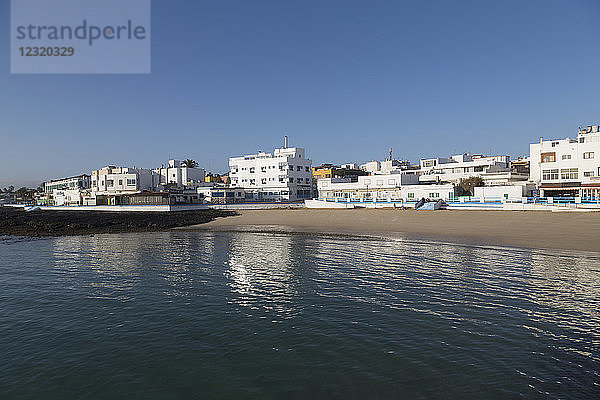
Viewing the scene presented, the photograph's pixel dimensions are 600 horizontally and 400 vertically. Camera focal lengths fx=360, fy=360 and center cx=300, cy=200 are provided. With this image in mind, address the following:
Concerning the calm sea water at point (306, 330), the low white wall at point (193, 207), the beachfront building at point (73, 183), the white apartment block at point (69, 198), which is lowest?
the calm sea water at point (306, 330)

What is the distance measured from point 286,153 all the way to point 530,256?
96.1 metres

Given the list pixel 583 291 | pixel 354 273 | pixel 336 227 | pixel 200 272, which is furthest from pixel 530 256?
pixel 336 227

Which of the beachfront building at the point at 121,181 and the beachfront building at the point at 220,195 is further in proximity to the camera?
the beachfront building at the point at 121,181

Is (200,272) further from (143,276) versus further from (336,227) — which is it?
(336,227)

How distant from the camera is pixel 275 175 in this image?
108438mm

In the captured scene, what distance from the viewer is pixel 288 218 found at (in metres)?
61.7

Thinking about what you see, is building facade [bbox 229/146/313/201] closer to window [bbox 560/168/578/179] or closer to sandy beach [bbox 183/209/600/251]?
sandy beach [bbox 183/209/600/251]

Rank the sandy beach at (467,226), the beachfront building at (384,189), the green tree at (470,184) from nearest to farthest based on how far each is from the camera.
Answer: the sandy beach at (467,226), the beachfront building at (384,189), the green tree at (470,184)

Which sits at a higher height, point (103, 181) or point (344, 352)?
point (103, 181)

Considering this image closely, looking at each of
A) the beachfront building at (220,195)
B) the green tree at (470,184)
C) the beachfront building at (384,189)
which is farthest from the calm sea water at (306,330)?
the beachfront building at (220,195)

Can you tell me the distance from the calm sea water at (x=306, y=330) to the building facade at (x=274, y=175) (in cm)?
8132

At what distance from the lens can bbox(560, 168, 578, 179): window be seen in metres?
63.6

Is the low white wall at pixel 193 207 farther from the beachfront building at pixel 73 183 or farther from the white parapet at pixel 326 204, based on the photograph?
the beachfront building at pixel 73 183

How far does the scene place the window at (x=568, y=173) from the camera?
63.6 metres
